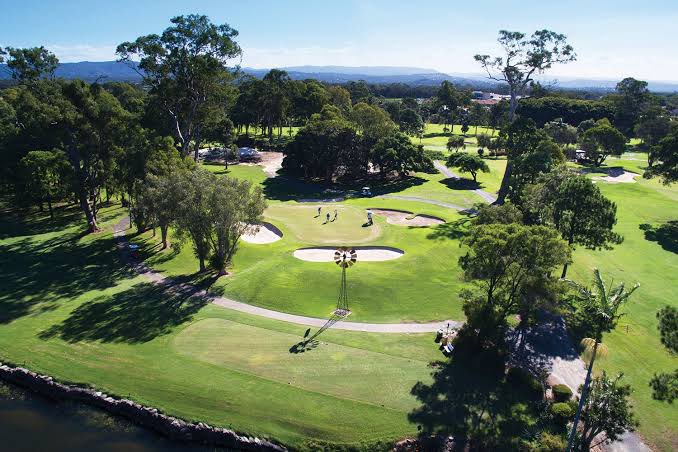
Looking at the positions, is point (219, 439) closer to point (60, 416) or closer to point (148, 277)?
point (60, 416)

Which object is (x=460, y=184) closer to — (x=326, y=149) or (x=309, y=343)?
(x=326, y=149)

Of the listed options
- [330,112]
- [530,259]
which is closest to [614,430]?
[530,259]

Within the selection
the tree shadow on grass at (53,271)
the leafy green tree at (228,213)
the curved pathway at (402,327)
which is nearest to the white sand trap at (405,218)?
the leafy green tree at (228,213)

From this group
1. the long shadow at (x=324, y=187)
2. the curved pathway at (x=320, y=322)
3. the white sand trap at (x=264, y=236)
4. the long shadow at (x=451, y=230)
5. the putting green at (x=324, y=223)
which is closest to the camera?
the curved pathway at (x=320, y=322)

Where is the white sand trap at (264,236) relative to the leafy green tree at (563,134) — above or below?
below

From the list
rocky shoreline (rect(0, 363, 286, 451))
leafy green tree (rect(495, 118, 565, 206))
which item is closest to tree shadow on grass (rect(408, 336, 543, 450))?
rocky shoreline (rect(0, 363, 286, 451))

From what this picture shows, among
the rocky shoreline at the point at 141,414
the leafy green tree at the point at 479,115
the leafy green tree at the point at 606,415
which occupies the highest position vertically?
the leafy green tree at the point at 479,115

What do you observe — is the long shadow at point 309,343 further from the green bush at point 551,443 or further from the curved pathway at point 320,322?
the green bush at point 551,443

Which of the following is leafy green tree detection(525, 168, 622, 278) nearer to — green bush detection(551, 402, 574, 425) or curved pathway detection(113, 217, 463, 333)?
curved pathway detection(113, 217, 463, 333)
